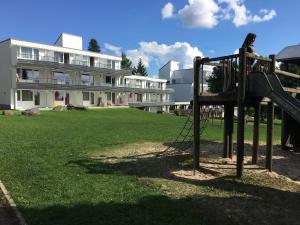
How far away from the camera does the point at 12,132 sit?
825 inches

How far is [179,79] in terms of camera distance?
110 metres

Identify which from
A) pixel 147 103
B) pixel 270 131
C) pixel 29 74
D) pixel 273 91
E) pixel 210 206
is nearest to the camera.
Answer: pixel 210 206

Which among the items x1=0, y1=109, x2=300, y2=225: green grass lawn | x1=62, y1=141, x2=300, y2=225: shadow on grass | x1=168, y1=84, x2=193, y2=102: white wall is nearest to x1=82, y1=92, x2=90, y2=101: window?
x1=168, y1=84, x2=193, y2=102: white wall

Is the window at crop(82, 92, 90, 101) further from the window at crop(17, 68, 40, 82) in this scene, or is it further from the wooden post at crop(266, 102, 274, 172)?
the wooden post at crop(266, 102, 274, 172)

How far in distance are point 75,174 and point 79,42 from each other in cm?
6645

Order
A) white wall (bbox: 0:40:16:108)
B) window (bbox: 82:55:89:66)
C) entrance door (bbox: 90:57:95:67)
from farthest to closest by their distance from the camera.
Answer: entrance door (bbox: 90:57:95:67), window (bbox: 82:55:89:66), white wall (bbox: 0:40:16:108)

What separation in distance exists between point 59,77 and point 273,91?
178 ft

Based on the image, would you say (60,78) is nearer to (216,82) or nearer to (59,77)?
(59,77)

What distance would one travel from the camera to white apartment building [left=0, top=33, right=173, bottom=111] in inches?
2181

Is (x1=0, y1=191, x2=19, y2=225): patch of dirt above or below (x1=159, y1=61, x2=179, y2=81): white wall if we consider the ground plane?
below

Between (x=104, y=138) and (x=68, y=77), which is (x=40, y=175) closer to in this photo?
(x=104, y=138)

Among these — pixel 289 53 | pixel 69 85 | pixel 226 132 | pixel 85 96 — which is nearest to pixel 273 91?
pixel 226 132

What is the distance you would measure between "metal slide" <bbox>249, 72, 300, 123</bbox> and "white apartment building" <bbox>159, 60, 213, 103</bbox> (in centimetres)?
8662

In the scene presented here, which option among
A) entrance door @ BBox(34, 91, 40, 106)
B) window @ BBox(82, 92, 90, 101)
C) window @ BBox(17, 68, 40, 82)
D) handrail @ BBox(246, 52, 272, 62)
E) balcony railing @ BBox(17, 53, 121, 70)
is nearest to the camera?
handrail @ BBox(246, 52, 272, 62)
